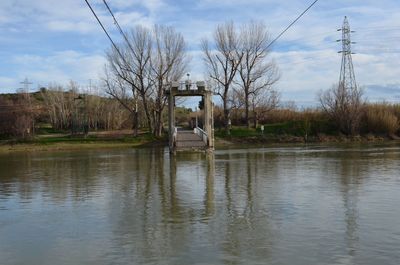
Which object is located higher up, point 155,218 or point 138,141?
point 138,141

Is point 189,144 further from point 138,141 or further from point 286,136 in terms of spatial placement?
point 286,136

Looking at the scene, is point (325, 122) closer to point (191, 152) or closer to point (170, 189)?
point (191, 152)

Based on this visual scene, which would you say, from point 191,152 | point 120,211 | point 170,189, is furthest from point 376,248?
point 191,152

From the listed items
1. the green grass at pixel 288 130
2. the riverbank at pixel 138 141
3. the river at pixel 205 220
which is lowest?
the river at pixel 205 220

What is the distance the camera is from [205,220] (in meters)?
12.1

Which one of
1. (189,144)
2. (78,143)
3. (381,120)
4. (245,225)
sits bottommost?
(245,225)

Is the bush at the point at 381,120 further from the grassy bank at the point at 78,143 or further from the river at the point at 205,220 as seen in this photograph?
the river at the point at 205,220

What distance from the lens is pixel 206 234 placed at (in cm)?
1057

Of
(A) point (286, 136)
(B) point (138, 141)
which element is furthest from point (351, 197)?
(A) point (286, 136)

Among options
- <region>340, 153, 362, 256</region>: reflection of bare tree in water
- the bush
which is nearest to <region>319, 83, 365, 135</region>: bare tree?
the bush

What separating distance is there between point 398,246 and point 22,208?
33.7 ft

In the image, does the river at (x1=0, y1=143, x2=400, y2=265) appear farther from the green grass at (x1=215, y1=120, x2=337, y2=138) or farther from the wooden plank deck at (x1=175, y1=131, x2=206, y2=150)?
the green grass at (x1=215, y1=120, x2=337, y2=138)

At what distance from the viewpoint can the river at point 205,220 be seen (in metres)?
9.09

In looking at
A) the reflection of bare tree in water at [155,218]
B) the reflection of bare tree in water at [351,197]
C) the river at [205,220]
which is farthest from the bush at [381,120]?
the reflection of bare tree in water at [155,218]
